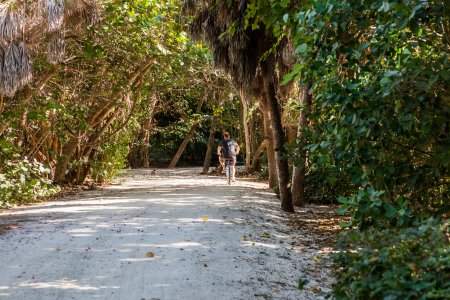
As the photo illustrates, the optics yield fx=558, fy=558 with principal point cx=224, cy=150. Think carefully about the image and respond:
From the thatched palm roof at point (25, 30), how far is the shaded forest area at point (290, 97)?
26 millimetres

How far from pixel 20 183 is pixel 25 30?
4.34 meters

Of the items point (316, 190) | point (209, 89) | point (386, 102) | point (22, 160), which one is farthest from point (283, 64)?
point (209, 89)

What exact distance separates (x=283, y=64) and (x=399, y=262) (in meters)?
9.76

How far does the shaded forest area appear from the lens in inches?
143

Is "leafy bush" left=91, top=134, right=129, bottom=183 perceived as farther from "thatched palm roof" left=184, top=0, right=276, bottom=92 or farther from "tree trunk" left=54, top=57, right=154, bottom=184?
Answer: "thatched palm roof" left=184, top=0, right=276, bottom=92

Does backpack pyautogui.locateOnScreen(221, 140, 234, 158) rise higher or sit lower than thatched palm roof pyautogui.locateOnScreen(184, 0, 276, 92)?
lower

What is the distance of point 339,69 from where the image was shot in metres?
4.97

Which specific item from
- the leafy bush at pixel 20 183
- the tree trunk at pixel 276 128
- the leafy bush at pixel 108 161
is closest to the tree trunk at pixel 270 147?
the tree trunk at pixel 276 128

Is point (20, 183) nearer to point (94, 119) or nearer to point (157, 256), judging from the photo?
point (94, 119)

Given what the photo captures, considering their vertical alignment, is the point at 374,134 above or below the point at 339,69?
below

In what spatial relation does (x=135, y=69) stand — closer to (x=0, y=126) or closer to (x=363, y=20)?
(x=0, y=126)

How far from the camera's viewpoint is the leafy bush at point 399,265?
2908mm

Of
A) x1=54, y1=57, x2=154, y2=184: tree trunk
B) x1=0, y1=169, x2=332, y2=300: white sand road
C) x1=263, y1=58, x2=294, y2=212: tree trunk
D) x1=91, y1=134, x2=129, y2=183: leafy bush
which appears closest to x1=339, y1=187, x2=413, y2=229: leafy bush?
x1=0, y1=169, x2=332, y2=300: white sand road

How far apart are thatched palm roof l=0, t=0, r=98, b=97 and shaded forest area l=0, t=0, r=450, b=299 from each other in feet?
0.09
